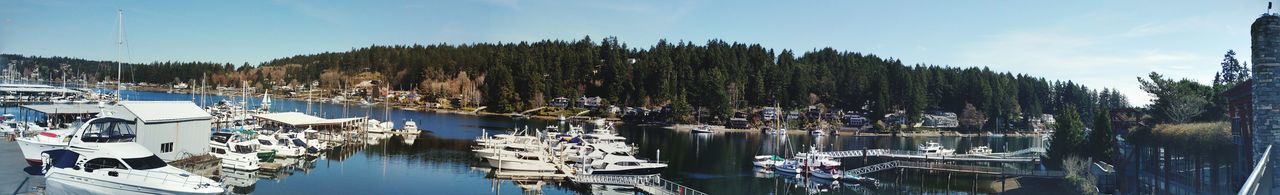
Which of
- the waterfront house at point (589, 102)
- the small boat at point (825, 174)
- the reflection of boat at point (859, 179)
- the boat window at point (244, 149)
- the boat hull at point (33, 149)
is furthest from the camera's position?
the waterfront house at point (589, 102)

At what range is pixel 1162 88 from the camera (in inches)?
1115

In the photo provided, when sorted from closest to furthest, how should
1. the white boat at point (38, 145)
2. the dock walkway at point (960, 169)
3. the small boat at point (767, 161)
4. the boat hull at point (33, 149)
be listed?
the white boat at point (38, 145), the boat hull at point (33, 149), the dock walkway at point (960, 169), the small boat at point (767, 161)

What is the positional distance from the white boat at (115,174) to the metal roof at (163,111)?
473cm

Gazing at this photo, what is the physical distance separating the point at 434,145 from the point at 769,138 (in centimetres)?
2719

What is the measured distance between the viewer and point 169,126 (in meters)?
24.3

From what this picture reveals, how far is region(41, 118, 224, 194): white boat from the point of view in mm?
18125

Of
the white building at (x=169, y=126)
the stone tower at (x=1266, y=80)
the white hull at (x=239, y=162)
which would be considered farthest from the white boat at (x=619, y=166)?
the stone tower at (x=1266, y=80)

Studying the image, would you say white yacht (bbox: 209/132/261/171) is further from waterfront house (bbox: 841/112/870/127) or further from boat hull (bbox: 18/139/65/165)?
waterfront house (bbox: 841/112/870/127)

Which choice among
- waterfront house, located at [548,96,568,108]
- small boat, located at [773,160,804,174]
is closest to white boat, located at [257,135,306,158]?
small boat, located at [773,160,804,174]

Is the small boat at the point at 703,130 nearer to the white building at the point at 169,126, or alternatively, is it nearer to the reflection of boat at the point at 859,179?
the reflection of boat at the point at 859,179

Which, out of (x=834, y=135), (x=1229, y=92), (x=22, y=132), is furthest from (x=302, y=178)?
(x=834, y=135)

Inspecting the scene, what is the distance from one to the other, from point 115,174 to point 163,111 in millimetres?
7131

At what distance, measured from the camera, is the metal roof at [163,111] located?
922 inches

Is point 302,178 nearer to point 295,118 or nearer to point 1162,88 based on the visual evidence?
point 295,118
